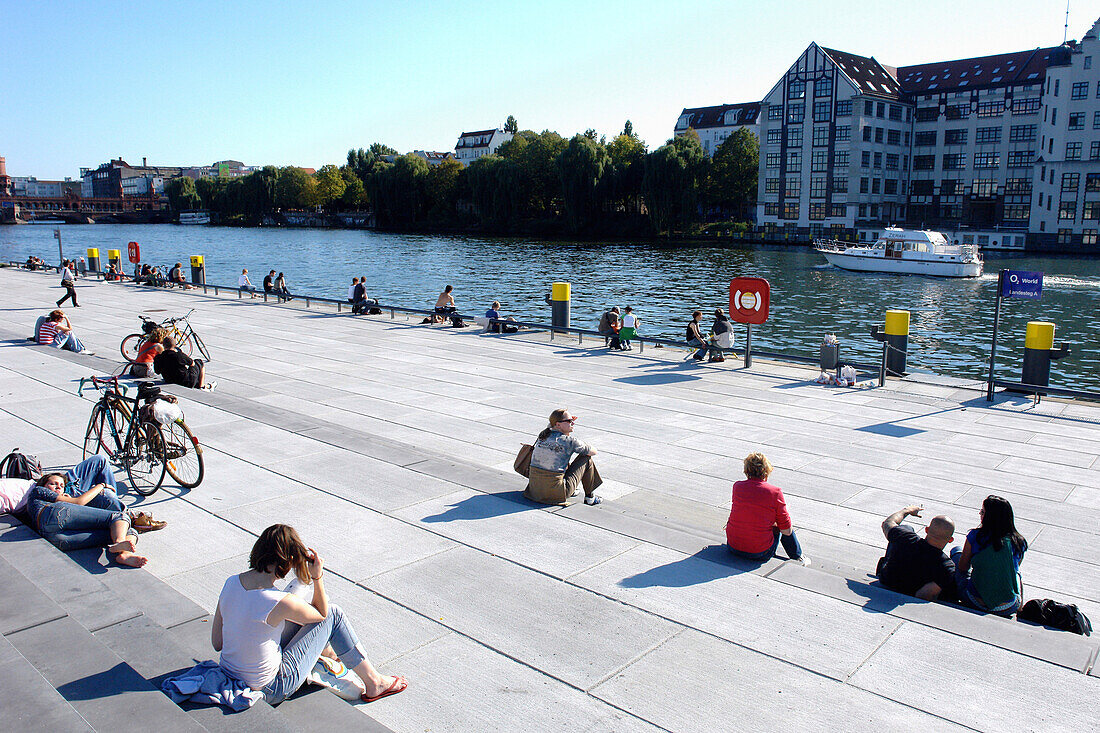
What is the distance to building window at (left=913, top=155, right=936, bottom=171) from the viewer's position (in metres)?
105

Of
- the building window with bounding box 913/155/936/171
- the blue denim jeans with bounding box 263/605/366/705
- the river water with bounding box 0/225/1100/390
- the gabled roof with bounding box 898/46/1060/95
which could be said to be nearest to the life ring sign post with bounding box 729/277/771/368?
the river water with bounding box 0/225/1100/390

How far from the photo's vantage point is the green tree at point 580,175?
107 meters

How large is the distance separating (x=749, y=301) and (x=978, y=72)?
106 m

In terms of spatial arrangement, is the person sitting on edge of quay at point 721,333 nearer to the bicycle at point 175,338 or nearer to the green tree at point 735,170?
the bicycle at point 175,338

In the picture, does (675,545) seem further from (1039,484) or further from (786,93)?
(786,93)

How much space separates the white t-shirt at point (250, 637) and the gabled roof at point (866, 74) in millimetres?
108397

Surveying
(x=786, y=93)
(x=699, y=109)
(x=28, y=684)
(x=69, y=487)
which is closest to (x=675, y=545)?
(x=28, y=684)

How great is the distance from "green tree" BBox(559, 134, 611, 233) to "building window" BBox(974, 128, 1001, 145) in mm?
46504

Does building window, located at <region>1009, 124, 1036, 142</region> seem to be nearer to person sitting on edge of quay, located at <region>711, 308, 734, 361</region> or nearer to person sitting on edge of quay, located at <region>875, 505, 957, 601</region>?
person sitting on edge of quay, located at <region>711, 308, 734, 361</region>

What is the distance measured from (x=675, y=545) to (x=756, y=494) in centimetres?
95

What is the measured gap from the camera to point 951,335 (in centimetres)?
3788

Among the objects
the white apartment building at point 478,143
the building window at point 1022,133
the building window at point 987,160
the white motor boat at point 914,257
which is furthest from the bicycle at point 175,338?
the white apartment building at point 478,143

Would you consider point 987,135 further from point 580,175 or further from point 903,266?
point 580,175

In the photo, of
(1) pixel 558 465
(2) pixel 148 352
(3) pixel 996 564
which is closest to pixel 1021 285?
(3) pixel 996 564
